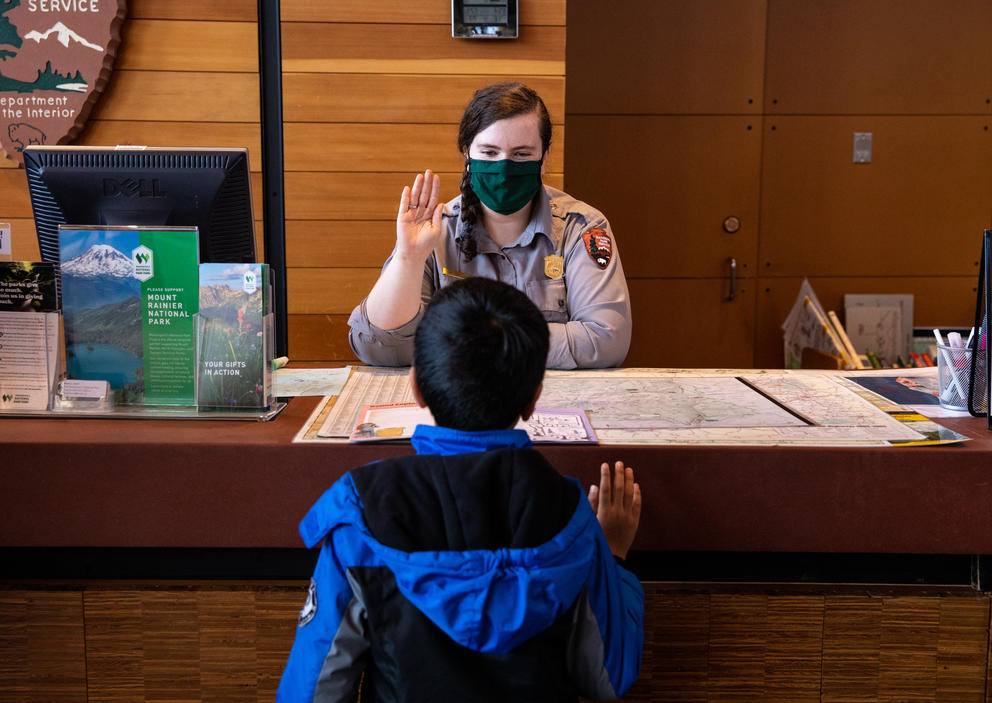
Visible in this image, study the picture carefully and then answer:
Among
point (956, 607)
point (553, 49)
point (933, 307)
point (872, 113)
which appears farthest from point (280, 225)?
point (933, 307)

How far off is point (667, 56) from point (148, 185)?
2.71 m

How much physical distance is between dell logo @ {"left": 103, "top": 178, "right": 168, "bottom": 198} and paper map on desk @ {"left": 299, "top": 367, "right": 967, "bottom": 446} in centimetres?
49

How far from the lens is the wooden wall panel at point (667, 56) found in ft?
11.8

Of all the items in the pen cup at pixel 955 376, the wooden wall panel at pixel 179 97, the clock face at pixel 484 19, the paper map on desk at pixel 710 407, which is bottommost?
the paper map on desk at pixel 710 407

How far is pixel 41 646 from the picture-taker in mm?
1314

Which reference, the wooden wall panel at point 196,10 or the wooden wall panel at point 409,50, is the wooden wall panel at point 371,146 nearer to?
the wooden wall panel at point 409,50

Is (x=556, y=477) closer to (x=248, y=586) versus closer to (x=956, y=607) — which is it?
(x=248, y=586)

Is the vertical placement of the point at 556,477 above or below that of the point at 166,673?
above

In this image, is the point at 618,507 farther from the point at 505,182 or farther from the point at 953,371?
the point at 505,182

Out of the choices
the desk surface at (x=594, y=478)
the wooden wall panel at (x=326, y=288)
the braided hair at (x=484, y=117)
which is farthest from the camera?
the wooden wall panel at (x=326, y=288)

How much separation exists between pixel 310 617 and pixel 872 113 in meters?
3.53

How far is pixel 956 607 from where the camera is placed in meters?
1.31

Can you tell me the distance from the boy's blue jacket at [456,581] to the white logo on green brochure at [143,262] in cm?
68

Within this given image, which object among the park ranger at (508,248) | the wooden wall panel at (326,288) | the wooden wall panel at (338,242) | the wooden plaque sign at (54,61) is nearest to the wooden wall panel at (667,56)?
the wooden wall panel at (338,242)
